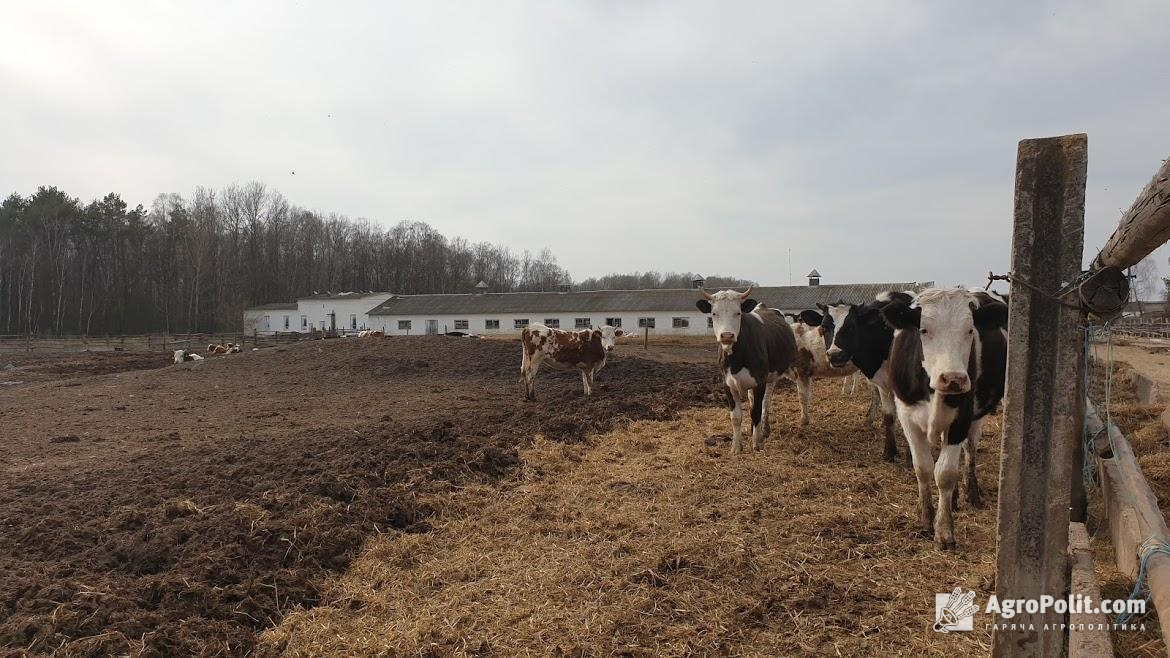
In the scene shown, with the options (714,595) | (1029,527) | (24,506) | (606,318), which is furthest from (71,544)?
(606,318)

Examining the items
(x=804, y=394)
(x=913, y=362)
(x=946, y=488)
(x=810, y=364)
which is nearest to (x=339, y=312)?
(x=810, y=364)

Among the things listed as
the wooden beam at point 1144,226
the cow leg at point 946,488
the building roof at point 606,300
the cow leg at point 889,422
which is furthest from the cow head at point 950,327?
the building roof at point 606,300

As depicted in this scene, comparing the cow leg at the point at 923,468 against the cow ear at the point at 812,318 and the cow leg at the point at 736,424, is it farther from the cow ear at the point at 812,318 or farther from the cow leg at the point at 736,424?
the cow ear at the point at 812,318

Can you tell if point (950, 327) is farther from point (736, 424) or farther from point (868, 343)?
point (736, 424)

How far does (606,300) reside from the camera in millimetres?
51062

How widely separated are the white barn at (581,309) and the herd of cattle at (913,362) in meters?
36.1

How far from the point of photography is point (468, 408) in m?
12.6

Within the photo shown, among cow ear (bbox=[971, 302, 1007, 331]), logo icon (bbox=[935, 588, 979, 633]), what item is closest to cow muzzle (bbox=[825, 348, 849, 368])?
cow ear (bbox=[971, 302, 1007, 331])

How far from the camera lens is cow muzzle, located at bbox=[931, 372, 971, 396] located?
3.85m

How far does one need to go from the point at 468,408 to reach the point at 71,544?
7.84 metres

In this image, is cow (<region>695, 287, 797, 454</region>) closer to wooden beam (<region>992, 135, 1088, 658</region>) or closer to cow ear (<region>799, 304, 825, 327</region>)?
cow ear (<region>799, 304, 825, 327</region>)

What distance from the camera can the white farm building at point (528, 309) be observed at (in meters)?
46.8

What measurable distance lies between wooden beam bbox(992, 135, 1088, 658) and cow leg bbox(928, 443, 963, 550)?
2.16 meters

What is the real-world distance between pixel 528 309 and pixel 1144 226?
5029cm
